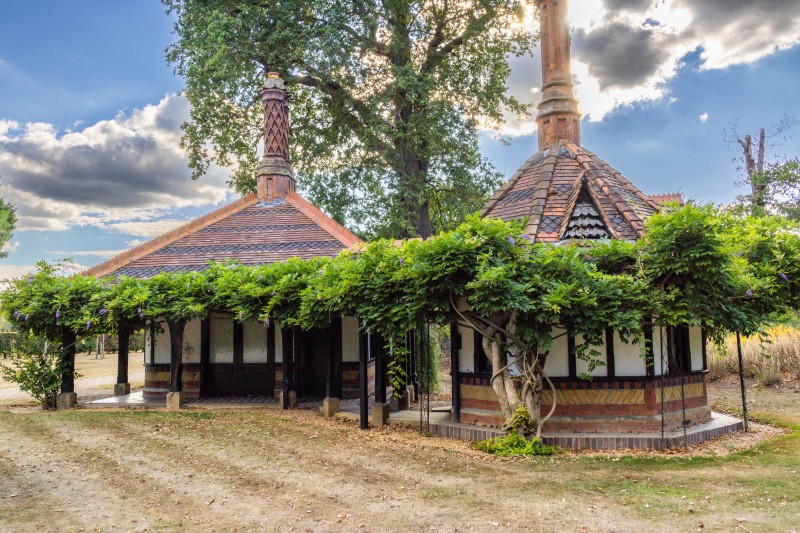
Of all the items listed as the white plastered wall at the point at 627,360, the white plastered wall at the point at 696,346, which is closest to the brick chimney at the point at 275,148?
the white plastered wall at the point at 627,360

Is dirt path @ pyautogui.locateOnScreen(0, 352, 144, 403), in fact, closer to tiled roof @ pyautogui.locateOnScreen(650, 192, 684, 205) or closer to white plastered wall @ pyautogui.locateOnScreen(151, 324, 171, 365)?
white plastered wall @ pyautogui.locateOnScreen(151, 324, 171, 365)

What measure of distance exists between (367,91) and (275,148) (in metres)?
4.81

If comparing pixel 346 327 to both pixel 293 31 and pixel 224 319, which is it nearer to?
pixel 224 319

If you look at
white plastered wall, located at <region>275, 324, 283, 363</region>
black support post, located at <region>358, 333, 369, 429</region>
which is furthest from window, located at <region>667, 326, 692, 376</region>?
white plastered wall, located at <region>275, 324, 283, 363</region>

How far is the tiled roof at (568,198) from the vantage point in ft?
33.4

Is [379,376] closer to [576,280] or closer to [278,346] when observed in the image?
[278,346]

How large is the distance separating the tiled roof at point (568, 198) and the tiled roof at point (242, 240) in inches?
162

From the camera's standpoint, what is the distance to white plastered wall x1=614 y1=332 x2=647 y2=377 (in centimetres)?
941

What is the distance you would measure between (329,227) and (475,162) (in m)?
7.63

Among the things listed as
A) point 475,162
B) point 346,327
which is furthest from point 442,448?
point 475,162

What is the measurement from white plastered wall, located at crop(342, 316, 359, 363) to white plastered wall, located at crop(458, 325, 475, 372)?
4143mm

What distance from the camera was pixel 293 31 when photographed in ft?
59.8

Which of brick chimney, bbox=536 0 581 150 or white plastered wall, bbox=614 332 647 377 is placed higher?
brick chimney, bbox=536 0 581 150

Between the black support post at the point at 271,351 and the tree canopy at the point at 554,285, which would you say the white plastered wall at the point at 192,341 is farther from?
the tree canopy at the point at 554,285
